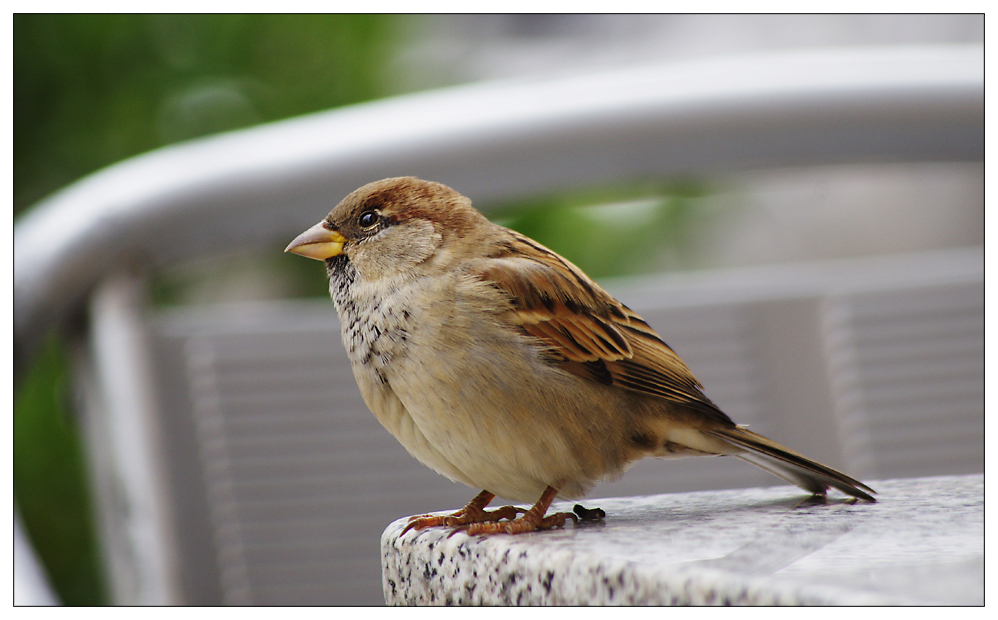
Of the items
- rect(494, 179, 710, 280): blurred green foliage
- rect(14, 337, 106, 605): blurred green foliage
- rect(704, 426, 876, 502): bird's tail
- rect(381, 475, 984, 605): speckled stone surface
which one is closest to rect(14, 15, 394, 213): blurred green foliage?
rect(14, 337, 106, 605): blurred green foliage

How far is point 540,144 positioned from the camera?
6.03 feet

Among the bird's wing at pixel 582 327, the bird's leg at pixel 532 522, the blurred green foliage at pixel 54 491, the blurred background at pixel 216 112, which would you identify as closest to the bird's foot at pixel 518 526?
the bird's leg at pixel 532 522

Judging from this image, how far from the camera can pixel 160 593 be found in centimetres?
191

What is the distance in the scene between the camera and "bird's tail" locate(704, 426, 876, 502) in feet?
3.80

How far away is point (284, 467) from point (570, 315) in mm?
1173

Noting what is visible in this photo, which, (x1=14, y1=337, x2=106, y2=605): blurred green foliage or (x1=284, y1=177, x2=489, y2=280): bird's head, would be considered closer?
(x1=284, y1=177, x2=489, y2=280): bird's head

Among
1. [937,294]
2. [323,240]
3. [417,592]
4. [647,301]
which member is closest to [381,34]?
[647,301]

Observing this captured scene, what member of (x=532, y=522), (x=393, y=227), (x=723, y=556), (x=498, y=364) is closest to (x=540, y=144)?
(x=393, y=227)

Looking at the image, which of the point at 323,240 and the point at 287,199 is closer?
the point at 323,240

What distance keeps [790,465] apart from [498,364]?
39cm

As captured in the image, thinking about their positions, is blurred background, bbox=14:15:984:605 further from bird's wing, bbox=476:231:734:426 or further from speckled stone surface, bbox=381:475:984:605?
speckled stone surface, bbox=381:475:984:605

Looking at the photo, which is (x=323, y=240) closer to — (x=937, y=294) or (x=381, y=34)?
(x=937, y=294)

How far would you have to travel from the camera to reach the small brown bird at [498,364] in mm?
1082

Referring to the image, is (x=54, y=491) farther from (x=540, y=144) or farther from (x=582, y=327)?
(x=582, y=327)
